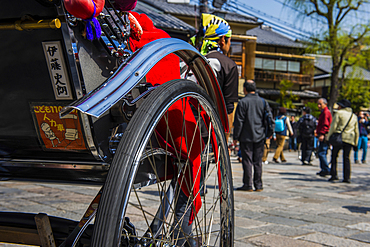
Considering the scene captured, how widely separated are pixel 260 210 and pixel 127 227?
2997 mm

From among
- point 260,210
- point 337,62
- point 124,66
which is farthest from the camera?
point 337,62

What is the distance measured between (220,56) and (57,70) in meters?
2.08

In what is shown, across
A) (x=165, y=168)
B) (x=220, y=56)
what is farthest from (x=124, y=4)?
(x=220, y=56)

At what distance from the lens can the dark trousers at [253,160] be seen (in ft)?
19.2

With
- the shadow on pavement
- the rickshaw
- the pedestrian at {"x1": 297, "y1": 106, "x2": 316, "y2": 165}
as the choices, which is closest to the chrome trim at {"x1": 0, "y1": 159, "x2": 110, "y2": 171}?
the rickshaw

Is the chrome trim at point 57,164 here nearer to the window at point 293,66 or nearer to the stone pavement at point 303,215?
the stone pavement at point 303,215

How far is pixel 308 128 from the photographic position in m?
10.4

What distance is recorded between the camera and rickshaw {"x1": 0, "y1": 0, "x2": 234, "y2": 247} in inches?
39.9

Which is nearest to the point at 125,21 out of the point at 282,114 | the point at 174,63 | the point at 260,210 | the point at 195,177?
the point at 174,63

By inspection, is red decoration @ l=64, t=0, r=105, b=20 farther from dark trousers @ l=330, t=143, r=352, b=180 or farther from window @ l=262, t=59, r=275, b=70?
window @ l=262, t=59, r=275, b=70

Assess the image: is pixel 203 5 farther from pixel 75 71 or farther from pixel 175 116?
pixel 75 71

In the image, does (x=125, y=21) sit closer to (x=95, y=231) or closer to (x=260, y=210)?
(x=95, y=231)

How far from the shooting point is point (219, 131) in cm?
164

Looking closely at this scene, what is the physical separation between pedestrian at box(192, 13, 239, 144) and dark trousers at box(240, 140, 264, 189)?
9.77ft
